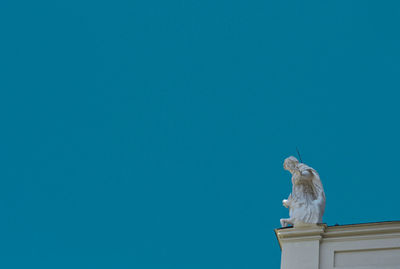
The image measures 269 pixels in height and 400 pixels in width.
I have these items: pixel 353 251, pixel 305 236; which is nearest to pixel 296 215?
pixel 305 236

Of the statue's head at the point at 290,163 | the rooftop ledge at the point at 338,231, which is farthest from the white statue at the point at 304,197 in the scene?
the rooftop ledge at the point at 338,231

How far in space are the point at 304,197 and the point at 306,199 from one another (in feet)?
0.31

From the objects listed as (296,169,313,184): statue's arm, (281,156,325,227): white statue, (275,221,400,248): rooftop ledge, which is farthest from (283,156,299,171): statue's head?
(275,221,400,248): rooftop ledge

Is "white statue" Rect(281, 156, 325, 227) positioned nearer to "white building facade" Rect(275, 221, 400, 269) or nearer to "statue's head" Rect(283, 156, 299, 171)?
"statue's head" Rect(283, 156, 299, 171)

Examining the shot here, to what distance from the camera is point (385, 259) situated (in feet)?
48.4

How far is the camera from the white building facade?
14844 mm

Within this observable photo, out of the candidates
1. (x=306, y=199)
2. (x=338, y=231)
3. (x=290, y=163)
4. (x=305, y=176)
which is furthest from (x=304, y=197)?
(x=338, y=231)

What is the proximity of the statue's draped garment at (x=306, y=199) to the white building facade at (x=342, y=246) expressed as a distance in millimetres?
310

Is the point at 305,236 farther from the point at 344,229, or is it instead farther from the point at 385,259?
the point at 385,259

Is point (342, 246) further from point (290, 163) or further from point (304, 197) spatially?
point (290, 163)

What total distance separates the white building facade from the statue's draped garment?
31 centimetres

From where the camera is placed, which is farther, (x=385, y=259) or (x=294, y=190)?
(x=294, y=190)

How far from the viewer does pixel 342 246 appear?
15.3 metres

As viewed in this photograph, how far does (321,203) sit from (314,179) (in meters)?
0.69
